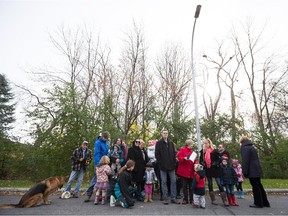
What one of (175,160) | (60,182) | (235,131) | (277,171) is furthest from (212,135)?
(60,182)

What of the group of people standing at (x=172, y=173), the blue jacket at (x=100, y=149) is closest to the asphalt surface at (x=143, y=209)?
the group of people standing at (x=172, y=173)

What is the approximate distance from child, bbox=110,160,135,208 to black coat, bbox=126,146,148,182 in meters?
0.48

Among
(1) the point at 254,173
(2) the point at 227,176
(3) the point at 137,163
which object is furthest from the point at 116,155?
(1) the point at 254,173

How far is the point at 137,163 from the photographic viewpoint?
7195mm

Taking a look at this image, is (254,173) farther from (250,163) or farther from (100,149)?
(100,149)

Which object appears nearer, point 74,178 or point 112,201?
point 112,201

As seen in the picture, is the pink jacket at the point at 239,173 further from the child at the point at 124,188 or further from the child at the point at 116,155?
the child at the point at 116,155

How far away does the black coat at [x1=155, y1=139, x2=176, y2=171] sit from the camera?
22.3 feet

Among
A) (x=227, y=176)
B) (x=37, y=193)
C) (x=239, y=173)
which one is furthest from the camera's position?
(x=239, y=173)

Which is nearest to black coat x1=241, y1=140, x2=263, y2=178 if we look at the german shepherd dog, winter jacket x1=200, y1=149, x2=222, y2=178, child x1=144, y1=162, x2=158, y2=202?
winter jacket x1=200, y1=149, x2=222, y2=178

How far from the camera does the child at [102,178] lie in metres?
6.49

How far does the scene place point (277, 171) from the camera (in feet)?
56.4

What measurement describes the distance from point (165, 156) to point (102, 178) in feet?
6.65

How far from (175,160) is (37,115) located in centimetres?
885
